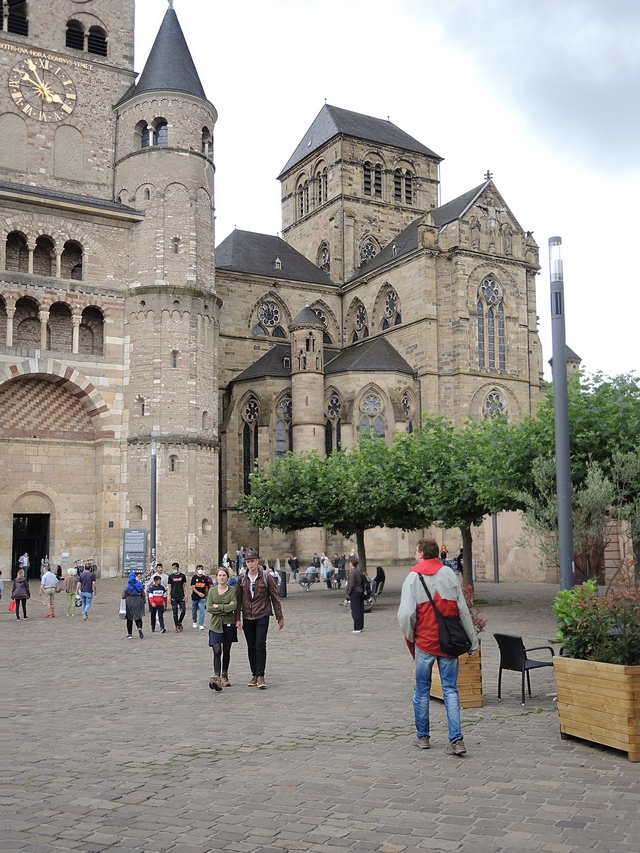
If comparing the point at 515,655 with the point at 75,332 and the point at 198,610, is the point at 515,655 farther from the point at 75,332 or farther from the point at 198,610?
the point at 75,332

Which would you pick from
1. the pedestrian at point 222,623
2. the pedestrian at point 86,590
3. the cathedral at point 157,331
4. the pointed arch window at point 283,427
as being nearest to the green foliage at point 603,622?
the pedestrian at point 222,623

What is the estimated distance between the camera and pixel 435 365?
46031 mm

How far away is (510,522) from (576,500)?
21.6 meters

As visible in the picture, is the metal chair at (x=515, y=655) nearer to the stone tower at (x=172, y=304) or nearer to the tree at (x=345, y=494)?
the tree at (x=345, y=494)

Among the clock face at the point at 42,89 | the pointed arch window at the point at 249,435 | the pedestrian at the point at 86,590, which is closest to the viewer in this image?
the pedestrian at the point at 86,590

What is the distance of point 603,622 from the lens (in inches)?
295

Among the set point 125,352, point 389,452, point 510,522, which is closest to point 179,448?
point 125,352

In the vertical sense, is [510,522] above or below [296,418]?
below

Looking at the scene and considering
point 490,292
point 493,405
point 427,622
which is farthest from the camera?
point 490,292

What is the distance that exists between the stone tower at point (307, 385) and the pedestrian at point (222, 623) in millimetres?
32622

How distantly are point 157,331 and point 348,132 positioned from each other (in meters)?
28.5

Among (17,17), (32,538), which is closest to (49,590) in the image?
(32,538)

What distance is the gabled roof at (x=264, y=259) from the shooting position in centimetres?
5250

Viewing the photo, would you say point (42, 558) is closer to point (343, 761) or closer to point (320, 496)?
point (320, 496)
